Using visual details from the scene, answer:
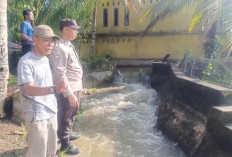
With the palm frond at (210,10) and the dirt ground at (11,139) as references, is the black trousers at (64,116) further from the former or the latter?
the palm frond at (210,10)

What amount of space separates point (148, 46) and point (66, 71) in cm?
1402

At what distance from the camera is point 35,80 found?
105 inches

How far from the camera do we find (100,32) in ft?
62.4

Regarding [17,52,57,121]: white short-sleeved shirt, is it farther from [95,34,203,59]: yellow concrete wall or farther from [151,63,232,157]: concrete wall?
[95,34,203,59]: yellow concrete wall

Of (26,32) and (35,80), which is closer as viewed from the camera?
(35,80)

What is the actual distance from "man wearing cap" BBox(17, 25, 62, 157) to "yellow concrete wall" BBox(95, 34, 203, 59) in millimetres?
13202

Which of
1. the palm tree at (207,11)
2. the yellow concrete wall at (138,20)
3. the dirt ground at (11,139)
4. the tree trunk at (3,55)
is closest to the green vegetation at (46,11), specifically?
the yellow concrete wall at (138,20)

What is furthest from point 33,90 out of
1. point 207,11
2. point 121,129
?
point 207,11

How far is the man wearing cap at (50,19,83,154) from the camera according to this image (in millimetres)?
3682

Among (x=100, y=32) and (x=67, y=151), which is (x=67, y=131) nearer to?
(x=67, y=151)

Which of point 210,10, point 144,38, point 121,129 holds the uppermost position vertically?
point 210,10

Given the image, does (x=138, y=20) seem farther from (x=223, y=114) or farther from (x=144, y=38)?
(x=223, y=114)

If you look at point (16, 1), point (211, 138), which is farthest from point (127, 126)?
point (16, 1)

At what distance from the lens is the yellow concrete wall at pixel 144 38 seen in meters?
16.3
